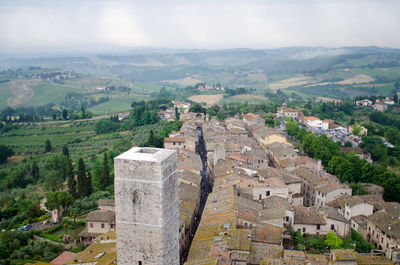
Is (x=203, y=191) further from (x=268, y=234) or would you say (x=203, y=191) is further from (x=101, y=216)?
(x=268, y=234)

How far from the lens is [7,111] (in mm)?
124125

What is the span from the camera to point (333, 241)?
27.5 metres

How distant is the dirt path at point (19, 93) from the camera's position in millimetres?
149375

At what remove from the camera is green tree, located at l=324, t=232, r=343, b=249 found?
27.4 m

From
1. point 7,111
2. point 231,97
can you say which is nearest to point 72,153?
point 7,111

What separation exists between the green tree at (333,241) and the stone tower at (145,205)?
16239 mm

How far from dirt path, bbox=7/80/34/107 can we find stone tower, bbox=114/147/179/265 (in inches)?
5814

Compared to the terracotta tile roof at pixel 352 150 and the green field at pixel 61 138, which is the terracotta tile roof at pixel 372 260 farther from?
the green field at pixel 61 138

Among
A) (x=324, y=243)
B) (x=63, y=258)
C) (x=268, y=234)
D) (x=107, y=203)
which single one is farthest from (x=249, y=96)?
(x=63, y=258)

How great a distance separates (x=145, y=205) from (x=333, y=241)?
18374 millimetres

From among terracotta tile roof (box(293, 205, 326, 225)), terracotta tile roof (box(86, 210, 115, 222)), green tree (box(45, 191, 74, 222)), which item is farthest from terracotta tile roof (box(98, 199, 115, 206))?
terracotta tile roof (box(293, 205, 326, 225))

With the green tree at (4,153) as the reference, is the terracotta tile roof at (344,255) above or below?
above

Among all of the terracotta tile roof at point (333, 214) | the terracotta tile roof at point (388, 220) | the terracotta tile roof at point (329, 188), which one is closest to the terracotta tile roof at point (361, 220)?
the terracotta tile roof at point (388, 220)

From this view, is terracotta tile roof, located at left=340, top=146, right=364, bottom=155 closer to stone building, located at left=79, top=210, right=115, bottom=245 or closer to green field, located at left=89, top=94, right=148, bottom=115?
stone building, located at left=79, top=210, right=115, bottom=245
